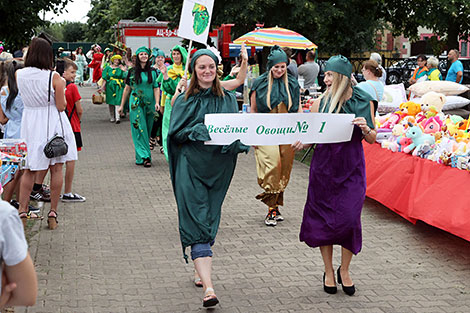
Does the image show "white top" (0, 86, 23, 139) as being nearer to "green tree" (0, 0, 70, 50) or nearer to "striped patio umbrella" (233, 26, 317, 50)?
"striped patio umbrella" (233, 26, 317, 50)

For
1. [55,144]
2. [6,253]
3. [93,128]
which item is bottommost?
[93,128]

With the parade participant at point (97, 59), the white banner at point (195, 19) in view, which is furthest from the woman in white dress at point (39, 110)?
the parade participant at point (97, 59)

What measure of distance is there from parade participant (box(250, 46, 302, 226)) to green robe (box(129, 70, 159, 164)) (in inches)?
183

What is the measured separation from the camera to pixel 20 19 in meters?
20.2

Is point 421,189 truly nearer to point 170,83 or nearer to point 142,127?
point 170,83

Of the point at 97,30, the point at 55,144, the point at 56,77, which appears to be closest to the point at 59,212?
the point at 55,144

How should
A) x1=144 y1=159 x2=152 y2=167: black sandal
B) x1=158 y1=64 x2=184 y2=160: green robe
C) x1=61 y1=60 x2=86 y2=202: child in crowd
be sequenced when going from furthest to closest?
x1=144 y1=159 x2=152 y2=167: black sandal
x1=158 y1=64 x2=184 y2=160: green robe
x1=61 y1=60 x2=86 y2=202: child in crowd

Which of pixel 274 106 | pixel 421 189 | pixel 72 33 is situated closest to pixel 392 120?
pixel 421 189

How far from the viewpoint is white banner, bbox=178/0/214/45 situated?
6195 mm

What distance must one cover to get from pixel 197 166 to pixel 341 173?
1.12 m

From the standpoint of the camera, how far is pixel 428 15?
76.5 ft

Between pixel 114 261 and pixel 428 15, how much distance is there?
19.0 metres

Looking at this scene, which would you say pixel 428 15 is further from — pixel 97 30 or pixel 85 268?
pixel 97 30

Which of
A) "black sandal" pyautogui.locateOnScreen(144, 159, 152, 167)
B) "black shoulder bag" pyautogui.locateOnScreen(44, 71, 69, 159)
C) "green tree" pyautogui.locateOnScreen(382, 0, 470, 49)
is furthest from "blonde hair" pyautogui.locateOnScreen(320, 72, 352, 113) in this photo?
"green tree" pyautogui.locateOnScreen(382, 0, 470, 49)
